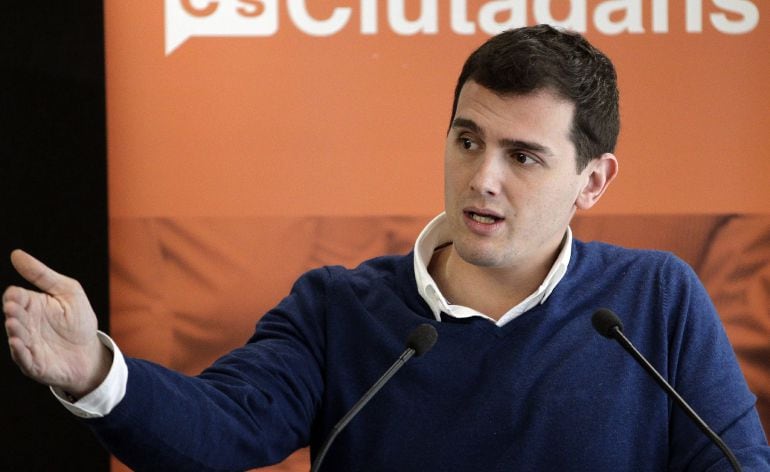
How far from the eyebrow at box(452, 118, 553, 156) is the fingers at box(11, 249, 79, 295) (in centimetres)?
77

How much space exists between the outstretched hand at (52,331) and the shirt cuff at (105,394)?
0.05 feet

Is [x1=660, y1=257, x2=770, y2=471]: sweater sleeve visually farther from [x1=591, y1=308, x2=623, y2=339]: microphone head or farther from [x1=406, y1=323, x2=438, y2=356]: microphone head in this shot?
[x1=406, y1=323, x2=438, y2=356]: microphone head

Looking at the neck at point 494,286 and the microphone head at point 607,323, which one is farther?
the neck at point 494,286

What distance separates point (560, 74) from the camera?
2.02m

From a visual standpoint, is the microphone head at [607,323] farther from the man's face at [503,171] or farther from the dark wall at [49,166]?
the dark wall at [49,166]

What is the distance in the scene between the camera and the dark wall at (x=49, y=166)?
310 cm

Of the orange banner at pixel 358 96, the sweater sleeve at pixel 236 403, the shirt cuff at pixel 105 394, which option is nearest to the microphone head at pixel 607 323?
the sweater sleeve at pixel 236 403

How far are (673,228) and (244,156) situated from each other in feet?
3.92

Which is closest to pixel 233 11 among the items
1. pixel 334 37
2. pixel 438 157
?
pixel 334 37

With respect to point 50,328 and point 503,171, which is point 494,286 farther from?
point 50,328

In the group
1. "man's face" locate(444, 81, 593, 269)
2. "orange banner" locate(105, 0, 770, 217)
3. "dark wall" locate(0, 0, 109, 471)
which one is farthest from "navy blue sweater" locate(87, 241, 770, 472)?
"dark wall" locate(0, 0, 109, 471)

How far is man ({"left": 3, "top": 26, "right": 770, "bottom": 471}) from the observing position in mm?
1968

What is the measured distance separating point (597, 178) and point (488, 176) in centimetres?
32

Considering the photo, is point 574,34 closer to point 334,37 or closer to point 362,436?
point 362,436
